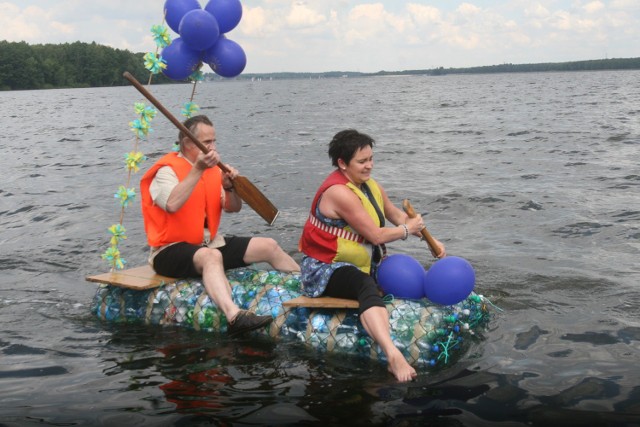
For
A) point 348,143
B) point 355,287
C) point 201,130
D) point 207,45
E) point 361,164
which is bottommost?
point 355,287

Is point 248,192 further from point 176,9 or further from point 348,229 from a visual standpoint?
point 176,9

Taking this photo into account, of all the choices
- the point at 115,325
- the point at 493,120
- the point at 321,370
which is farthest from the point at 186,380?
the point at 493,120

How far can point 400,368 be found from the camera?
18.8 ft

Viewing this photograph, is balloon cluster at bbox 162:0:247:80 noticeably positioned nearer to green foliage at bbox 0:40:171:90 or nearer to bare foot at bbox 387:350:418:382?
bare foot at bbox 387:350:418:382

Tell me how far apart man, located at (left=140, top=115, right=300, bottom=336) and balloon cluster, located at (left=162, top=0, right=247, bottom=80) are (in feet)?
2.50

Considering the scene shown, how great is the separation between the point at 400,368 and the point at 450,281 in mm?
869

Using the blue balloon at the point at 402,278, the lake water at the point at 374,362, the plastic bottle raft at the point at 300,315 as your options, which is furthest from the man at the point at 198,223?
the blue balloon at the point at 402,278

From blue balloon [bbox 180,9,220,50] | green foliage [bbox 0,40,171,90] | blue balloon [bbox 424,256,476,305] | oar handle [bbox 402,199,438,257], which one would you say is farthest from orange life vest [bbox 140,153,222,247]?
green foliage [bbox 0,40,171,90]

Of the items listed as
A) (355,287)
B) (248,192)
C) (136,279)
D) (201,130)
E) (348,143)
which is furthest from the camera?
(248,192)

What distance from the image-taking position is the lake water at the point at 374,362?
5.32 metres

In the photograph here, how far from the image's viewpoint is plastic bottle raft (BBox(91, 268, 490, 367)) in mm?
6066

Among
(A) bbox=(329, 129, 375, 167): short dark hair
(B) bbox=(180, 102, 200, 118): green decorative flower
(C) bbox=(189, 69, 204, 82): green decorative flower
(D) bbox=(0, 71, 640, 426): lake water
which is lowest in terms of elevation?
(D) bbox=(0, 71, 640, 426): lake water

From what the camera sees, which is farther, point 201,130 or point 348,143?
point 201,130

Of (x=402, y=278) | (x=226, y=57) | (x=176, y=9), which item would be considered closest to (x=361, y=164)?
(x=402, y=278)
